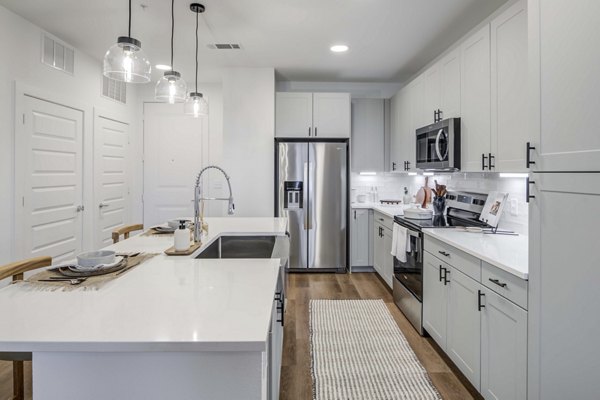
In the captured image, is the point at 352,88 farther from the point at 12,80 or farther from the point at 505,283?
the point at 505,283

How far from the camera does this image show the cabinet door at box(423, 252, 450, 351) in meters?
2.57

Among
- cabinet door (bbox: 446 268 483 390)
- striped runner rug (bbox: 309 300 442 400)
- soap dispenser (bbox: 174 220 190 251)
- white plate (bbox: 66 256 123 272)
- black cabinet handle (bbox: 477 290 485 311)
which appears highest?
soap dispenser (bbox: 174 220 190 251)

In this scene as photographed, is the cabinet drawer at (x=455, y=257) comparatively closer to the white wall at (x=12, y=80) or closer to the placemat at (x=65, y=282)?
the placemat at (x=65, y=282)

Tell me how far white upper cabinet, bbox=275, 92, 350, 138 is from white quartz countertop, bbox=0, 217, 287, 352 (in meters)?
3.46

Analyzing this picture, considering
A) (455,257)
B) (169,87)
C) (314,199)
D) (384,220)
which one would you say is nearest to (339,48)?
(314,199)

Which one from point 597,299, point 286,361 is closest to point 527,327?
point 597,299

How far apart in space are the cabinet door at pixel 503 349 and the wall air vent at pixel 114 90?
15.2 feet

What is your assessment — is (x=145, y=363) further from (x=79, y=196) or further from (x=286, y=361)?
(x=79, y=196)

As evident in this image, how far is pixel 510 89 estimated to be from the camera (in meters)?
2.32

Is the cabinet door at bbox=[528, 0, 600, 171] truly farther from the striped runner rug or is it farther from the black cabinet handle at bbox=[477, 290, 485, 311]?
the striped runner rug

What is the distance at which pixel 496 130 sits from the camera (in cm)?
248

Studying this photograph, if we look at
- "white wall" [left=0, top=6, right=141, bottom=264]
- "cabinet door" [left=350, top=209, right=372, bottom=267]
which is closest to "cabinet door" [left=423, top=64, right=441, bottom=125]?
"cabinet door" [left=350, top=209, right=372, bottom=267]

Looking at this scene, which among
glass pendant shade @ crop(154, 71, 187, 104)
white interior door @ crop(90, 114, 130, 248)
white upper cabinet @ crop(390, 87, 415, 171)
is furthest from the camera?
white interior door @ crop(90, 114, 130, 248)

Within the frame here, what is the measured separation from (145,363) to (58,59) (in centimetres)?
386
